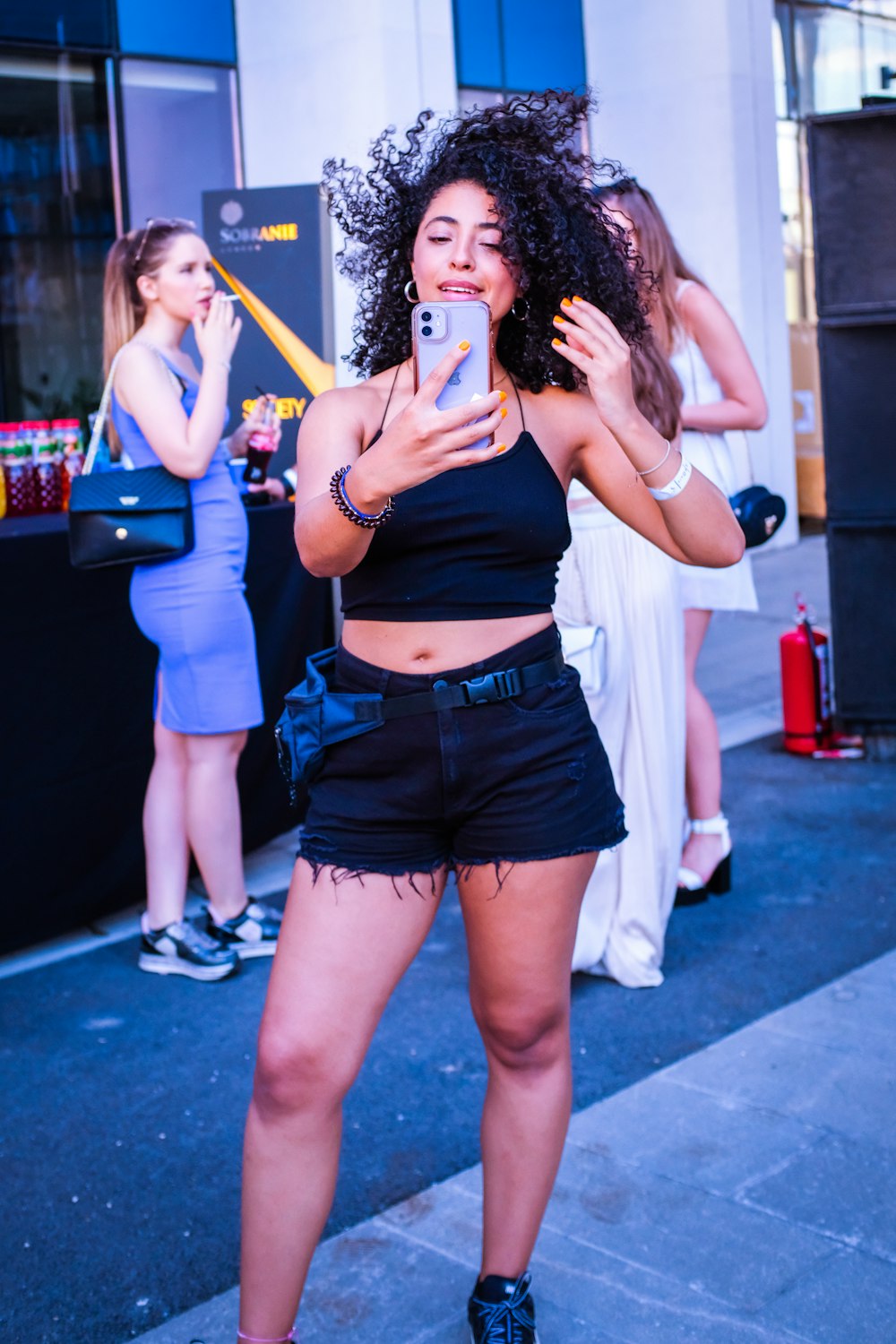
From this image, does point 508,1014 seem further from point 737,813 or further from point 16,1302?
point 737,813

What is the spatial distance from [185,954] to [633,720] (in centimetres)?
148

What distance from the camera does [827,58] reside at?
15.2m

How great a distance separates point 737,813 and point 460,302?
4030mm

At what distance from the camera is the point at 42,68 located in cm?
970

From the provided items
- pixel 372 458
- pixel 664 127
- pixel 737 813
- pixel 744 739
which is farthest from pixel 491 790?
pixel 664 127

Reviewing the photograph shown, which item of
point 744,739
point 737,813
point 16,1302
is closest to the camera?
point 16,1302

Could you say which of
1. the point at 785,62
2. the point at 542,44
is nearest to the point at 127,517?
the point at 542,44

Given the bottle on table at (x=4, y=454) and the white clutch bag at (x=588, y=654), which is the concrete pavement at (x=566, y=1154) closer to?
the white clutch bag at (x=588, y=654)

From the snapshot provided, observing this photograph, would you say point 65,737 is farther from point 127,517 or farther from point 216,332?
point 216,332

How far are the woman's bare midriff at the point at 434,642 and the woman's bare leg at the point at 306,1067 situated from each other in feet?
1.09

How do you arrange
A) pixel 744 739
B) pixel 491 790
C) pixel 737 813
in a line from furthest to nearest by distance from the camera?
pixel 744 739
pixel 737 813
pixel 491 790

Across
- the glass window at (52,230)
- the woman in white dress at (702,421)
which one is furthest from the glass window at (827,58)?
the woman in white dress at (702,421)

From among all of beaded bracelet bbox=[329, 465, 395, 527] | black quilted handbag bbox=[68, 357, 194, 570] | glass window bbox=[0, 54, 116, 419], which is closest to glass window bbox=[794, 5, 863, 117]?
glass window bbox=[0, 54, 116, 419]

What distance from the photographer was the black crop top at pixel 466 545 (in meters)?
2.24
